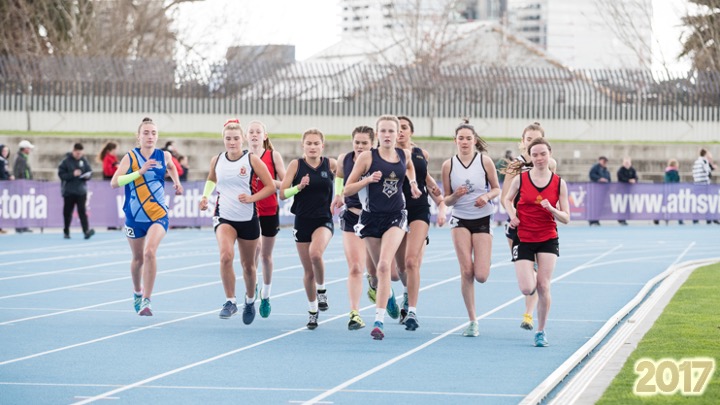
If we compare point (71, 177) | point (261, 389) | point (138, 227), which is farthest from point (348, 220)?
point (71, 177)

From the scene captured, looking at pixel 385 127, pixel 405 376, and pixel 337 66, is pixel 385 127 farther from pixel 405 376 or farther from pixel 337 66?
pixel 337 66

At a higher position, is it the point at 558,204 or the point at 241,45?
the point at 241,45

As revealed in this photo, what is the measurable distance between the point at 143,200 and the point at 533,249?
179 inches

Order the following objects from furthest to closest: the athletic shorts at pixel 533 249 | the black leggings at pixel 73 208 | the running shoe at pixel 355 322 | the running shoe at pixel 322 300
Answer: the black leggings at pixel 73 208
the running shoe at pixel 322 300
the running shoe at pixel 355 322
the athletic shorts at pixel 533 249

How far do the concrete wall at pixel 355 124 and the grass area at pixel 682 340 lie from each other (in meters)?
25.7

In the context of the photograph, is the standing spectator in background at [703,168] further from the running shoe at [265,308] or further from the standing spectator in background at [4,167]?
the running shoe at [265,308]

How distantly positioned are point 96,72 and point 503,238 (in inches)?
577

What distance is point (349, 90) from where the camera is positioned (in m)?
43.8

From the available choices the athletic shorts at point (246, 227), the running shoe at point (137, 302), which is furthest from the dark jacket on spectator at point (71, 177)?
the athletic shorts at point (246, 227)

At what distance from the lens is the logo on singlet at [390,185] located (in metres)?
13.3

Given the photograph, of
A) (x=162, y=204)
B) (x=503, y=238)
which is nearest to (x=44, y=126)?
(x=503, y=238)

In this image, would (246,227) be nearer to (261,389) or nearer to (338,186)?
(338,186)

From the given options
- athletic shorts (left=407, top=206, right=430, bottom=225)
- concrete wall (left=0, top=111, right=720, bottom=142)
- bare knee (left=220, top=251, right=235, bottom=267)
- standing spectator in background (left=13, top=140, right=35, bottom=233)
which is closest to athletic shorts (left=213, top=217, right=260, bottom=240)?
bare knee (left=220, top=251, right=235, bottom=267)

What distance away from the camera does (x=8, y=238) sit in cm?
2997
